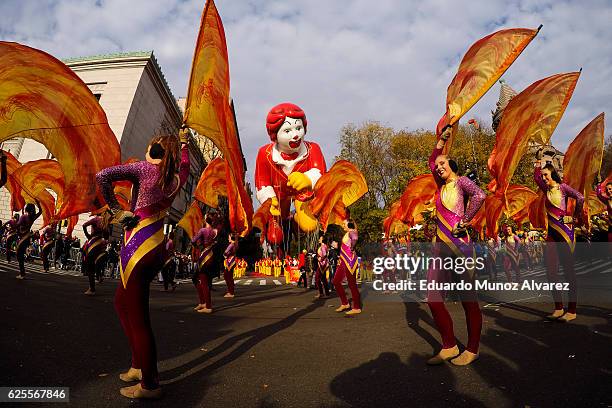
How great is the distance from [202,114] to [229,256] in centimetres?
645

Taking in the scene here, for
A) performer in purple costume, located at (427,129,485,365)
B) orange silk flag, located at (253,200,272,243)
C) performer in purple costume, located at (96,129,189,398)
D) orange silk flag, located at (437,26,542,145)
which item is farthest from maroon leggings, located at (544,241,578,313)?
orange silk flag, located at (253,200,272,243)

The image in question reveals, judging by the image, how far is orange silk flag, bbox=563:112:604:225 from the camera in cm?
730

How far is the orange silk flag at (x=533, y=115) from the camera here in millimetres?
6359

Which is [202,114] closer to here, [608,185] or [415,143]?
[608,185]

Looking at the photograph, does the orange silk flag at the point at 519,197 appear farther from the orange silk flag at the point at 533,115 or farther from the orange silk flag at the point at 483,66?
the orange silk flag at the point at 483,66

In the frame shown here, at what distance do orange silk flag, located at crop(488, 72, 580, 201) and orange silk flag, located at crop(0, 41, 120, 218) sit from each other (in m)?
6.23

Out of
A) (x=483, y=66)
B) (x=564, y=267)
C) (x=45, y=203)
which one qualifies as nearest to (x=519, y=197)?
(x=564, y=267)

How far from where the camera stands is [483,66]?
455 centimetres

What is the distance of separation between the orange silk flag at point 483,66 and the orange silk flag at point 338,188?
7.71 meters

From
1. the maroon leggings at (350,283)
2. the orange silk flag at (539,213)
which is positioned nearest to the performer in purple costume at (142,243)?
the maroon leggings at (350,283)

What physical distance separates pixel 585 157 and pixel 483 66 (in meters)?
4.62

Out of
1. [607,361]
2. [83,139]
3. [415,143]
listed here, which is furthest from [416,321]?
[415,143]

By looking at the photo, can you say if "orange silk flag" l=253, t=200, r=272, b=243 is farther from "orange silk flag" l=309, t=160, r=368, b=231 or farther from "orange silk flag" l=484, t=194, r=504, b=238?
"orange silk flag" l=484, t=194, r=504, b=238

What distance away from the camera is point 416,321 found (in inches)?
238
